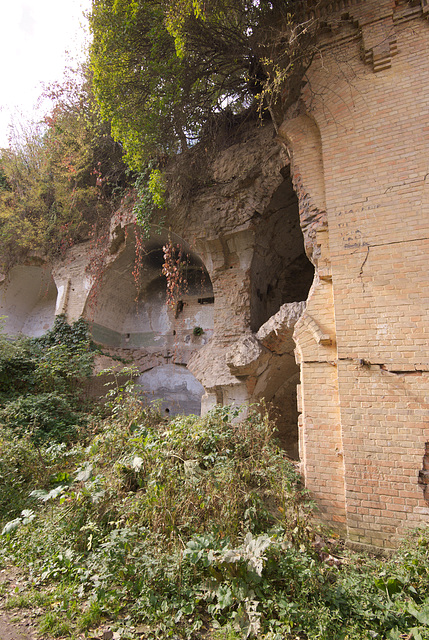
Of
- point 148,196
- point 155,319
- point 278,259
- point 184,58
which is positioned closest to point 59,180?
point 148,196

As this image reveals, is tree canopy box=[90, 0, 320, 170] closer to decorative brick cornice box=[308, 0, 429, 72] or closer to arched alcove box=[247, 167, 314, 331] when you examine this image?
decorative brick cornice box=[308, 0, 429, 72]

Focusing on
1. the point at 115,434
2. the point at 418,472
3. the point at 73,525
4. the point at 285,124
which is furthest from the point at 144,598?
the point at 285,124

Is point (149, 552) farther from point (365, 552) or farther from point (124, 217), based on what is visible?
point (124, 217)

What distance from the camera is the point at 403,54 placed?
5039 millimetres

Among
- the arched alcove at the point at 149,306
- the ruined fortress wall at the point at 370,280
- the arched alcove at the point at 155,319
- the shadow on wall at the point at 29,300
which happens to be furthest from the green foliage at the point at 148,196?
the shadow on wall at the point at 29,300

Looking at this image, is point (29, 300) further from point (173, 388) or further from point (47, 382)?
point (173, 388)

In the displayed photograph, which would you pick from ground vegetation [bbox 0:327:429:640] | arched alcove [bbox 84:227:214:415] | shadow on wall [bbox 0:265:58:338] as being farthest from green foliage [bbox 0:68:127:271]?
ground vegetation [bbox 0:327:429:640]

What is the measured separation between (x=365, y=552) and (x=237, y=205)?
21.5 ft

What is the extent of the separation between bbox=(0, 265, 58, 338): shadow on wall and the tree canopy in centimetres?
742

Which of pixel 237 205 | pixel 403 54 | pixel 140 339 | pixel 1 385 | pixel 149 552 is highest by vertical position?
pixel 403 54

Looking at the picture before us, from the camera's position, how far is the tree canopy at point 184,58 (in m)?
5.75

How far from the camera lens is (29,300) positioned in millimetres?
14000

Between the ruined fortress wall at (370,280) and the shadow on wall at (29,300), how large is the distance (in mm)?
10744

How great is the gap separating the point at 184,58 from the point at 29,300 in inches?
420
